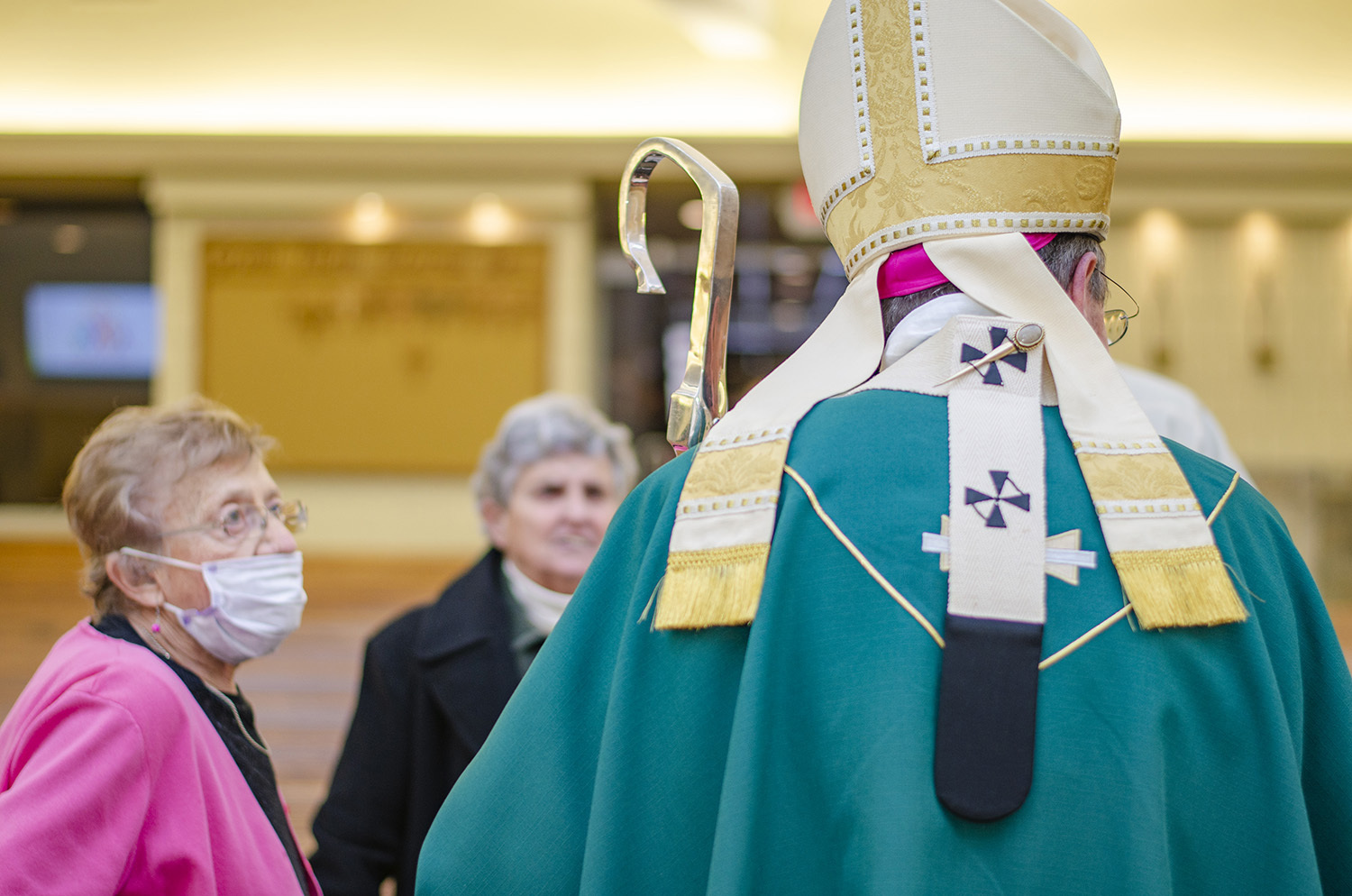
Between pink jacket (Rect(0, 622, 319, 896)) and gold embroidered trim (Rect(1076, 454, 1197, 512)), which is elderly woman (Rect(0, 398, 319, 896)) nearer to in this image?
pink jacket (Rect(0, 622, 319, 896))

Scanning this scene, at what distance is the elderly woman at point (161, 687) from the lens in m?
1.29

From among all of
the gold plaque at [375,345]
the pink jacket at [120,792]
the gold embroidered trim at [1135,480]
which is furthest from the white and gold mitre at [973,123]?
the gold plaque at [375,345]

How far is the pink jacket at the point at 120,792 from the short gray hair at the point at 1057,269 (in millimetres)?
1005

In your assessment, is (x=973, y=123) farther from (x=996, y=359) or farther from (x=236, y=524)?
(x=236, y=524)

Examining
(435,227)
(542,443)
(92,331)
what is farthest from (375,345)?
(542,443)

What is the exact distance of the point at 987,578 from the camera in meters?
0.91

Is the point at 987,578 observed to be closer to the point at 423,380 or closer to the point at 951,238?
the point at 951,238

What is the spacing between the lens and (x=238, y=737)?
5.27 feet

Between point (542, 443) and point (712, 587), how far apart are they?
1586 mm

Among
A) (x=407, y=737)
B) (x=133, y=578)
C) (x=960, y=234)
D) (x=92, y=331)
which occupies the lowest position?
(x=407, y=737)

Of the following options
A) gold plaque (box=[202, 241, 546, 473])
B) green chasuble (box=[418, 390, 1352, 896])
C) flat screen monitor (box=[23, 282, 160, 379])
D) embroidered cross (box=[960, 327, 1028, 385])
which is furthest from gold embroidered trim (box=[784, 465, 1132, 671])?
flat screen monitor (box=[23, 282, 160, 379])

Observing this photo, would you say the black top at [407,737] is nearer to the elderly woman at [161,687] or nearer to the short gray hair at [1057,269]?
the elderly woman at [161,687]

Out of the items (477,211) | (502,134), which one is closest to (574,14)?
(502,134)

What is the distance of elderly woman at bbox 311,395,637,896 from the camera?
2.09m
